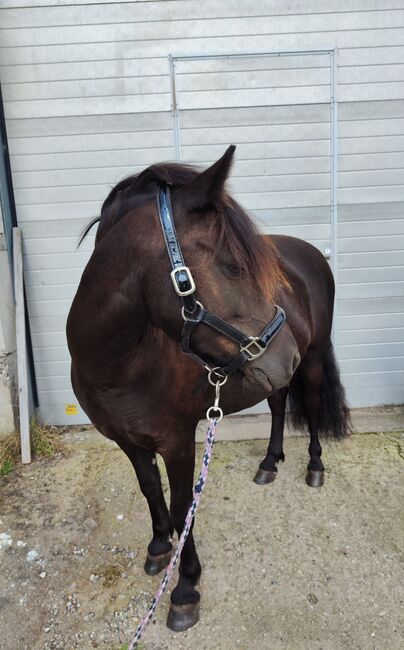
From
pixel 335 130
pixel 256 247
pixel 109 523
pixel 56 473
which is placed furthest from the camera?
pixel 335 130

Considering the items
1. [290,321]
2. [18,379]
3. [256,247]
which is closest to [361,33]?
[290,321]

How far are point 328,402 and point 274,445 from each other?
0.50 m

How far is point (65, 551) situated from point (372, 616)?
1.65m

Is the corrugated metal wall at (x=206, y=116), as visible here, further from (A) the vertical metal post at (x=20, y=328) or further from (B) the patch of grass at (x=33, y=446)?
(B) the patch of grass at (x=33, y=446)

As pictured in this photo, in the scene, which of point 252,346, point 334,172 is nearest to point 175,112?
point 334,172

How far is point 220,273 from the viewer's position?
123 cm

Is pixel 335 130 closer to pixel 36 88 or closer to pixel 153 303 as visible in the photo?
pixel 36 88

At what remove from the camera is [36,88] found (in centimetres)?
337

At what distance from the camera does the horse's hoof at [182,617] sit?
196cm

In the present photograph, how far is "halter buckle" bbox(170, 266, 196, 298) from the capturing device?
47.1 inches

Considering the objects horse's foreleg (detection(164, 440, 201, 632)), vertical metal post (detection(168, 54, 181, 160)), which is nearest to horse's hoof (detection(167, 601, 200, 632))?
horse's foreleg (detection(164, 440, 201, 632))

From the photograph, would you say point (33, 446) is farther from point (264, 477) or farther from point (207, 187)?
point (207, 187)

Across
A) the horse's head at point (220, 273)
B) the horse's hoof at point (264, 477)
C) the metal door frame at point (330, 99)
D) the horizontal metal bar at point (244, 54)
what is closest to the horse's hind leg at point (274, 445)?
the horse's hoof at point (264, 477)

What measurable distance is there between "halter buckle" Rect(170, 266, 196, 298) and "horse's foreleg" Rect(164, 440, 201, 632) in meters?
0.92
